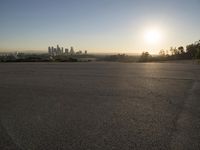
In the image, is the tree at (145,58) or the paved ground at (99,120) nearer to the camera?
the paved ground at (99,120)

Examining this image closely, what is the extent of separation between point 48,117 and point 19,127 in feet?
2.38

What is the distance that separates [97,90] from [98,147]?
188 inches

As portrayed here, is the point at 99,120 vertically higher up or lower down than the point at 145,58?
higher up

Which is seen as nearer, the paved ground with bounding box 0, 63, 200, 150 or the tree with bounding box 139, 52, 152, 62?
the paved ground with bounding box 0, 63, 200, 150

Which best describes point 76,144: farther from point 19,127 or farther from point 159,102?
point 159,102

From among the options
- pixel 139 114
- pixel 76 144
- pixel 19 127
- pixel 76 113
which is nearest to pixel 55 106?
pixel 76 113

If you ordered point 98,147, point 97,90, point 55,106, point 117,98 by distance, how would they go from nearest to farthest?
1. point 98,147
2. point 55,106
3. point 117,98
4. point 97,90

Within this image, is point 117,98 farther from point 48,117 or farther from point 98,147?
point 98,147

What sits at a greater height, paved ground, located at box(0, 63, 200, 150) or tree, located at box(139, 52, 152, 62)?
paved ground, located at box(0, 63, 200, 150)

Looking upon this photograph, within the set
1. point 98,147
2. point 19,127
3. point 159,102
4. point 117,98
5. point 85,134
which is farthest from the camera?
point 117,98

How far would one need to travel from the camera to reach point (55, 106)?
19.7 ft

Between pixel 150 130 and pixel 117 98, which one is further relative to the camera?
pixel 117 98

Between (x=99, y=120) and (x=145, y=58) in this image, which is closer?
(x=99, y=120)

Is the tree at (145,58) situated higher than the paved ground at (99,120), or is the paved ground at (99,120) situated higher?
the paved ground at (99,120)
